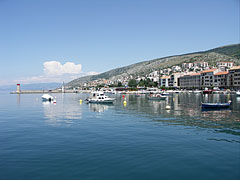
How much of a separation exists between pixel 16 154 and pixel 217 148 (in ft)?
64.2

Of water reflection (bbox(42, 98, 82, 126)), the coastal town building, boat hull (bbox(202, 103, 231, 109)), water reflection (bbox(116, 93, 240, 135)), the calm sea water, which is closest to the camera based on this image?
the calm sea water

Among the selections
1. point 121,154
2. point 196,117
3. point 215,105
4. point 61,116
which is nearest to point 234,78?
point 215,105

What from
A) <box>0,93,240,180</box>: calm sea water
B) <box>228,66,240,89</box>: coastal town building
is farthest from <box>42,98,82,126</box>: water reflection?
<box>228,66,240,89</box>: coastal town building

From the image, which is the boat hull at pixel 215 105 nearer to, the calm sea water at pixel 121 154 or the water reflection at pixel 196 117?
the water reflection at pixel 196 117

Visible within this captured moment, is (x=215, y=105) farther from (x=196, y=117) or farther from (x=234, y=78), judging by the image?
(x=234, y=78)

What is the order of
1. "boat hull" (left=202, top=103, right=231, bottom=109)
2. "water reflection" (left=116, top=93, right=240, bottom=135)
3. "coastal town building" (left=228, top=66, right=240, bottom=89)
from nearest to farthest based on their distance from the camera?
1. "water reflection" (left=116, top=93, right=240, bottom=135)
2. "boat hull" (left=202, top=103, right=231, bottom=109)
3. "coastal town building" (left=228, top=66, right=240, bottom=89)

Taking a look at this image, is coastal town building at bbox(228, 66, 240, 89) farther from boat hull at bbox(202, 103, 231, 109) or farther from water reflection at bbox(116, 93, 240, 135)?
boat hull at bbox(202, 103, 231, 109)

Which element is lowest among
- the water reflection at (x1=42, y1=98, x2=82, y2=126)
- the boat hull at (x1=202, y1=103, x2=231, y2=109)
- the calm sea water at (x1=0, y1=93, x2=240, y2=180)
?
the calm sea water at (x1=0, y1=93, x2=240, y2=180)

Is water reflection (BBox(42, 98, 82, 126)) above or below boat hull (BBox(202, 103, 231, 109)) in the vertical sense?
below

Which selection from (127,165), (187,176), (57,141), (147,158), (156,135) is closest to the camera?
(187,176)

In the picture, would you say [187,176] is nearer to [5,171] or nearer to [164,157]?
[164,157]

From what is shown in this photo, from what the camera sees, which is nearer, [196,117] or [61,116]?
[196,117]

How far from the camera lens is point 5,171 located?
16.8m

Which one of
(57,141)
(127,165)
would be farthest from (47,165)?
(57,141)
